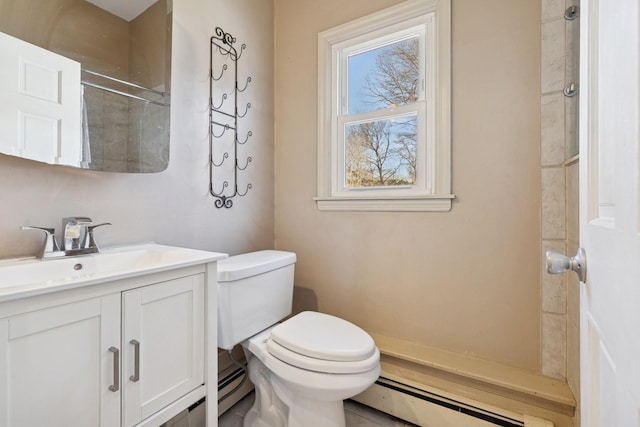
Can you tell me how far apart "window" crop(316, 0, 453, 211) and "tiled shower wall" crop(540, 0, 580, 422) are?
1.27 feet

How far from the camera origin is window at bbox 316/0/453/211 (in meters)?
1.50

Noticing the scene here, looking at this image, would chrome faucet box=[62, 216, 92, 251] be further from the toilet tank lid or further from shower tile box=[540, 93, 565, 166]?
shower tile box=[540, 93, 565, 166]

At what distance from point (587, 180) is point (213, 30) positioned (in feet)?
5.67

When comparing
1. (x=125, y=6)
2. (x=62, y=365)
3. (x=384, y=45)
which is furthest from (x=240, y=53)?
(x=62, y=365)

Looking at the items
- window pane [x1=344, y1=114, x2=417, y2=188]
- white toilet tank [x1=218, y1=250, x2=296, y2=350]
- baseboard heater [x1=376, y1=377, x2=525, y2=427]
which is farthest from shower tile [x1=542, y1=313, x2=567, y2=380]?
white toilet tank [x1=218, y1=250, x2=296, y2=350]

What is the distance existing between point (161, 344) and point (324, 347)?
57cm

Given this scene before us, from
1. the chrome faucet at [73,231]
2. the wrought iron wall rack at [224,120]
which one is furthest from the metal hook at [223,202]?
the chrome faucet at [73,231]

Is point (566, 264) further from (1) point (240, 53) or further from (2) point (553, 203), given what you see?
(1) point (240, 53)

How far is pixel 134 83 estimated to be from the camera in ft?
4.02

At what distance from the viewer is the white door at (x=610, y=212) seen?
0.35m

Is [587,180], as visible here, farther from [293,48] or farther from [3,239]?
[293,48]

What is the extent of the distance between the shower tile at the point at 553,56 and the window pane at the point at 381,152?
57 centimetres

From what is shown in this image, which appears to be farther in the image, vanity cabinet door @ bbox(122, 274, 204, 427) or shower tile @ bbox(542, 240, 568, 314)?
shower tile @ bbox(542, 240, 568, 314)

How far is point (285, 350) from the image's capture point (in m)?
1.19
